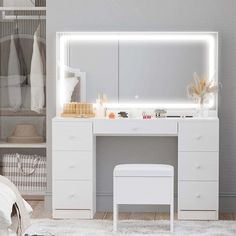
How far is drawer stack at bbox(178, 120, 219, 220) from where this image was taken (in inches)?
241

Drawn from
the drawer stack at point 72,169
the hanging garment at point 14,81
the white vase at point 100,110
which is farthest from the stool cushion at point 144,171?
the hanging garment at point 14,81

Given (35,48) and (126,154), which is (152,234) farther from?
(35,48)

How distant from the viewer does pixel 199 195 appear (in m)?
6.16

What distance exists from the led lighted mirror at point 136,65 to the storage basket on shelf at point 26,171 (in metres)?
0.75

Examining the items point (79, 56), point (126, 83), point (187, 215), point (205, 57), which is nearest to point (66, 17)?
point (79, 56)

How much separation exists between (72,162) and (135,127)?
59 centimetres

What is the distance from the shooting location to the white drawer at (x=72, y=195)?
245 inches

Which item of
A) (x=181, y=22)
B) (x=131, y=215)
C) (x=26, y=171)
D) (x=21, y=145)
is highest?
(x=181, y=22)

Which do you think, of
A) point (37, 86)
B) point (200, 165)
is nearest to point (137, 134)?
point (200, 165)

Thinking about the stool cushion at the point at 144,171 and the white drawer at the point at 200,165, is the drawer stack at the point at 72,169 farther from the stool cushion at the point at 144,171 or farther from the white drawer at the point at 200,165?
the white drawer at the point at 200,165

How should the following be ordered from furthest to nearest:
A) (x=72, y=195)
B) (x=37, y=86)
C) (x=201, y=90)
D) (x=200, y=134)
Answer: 1. (x=37, y=86)
2. (x=201, y=90)
3. (x=72, y=195)
4. (x=200, y=134)

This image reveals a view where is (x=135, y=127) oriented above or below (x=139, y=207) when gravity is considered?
above

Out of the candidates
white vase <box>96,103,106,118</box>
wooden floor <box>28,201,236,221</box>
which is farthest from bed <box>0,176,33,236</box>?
white vase <box>96,103,106,118</box>

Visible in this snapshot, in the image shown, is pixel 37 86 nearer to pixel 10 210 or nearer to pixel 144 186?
pixel 144 186
